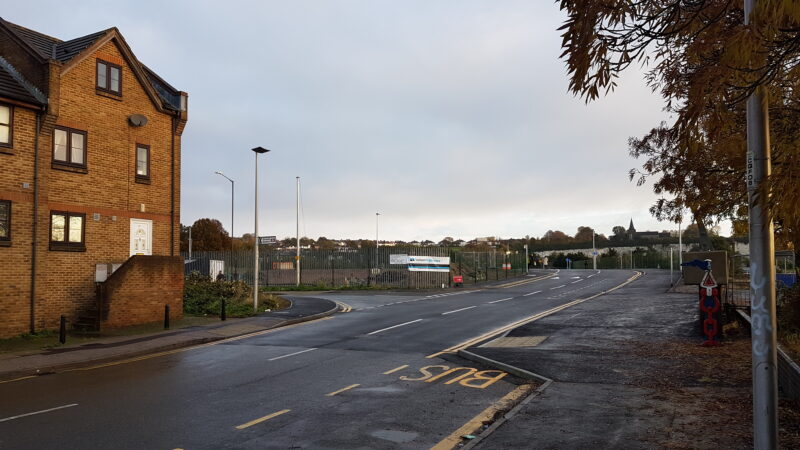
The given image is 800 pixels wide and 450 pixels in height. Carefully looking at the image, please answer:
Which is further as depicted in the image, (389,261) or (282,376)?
(389,261)

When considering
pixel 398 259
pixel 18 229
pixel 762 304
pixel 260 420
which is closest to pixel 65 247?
pixel 18 229

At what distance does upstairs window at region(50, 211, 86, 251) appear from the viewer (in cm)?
1962

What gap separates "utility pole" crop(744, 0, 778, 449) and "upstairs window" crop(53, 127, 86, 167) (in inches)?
833

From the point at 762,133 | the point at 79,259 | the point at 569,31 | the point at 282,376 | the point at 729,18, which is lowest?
the point at 282,376

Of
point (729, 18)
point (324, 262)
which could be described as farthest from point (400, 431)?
point (324, 262)

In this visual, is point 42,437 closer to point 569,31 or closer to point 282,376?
point 282,376

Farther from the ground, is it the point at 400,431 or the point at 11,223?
the point at 11,223

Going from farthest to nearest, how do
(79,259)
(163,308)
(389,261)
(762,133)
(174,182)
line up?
1. (389,261)
2. (174,182)
3. (163,308)
4. (79,259)
5. (762,133)

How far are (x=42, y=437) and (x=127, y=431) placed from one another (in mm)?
1097

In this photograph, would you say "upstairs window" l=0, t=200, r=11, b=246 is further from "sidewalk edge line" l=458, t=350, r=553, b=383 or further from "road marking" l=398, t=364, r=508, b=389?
"sidewalk edge line" l=458, t=350, r=553, b=383


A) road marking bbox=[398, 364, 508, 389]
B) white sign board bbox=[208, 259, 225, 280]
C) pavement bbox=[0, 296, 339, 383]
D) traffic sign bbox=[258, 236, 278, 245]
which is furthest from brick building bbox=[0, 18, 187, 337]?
white sign board bbox=[208, 259, 225, 280]

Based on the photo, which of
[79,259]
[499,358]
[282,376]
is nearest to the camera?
[282,376]

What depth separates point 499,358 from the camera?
13.5 meters

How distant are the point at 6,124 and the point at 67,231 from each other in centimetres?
398
